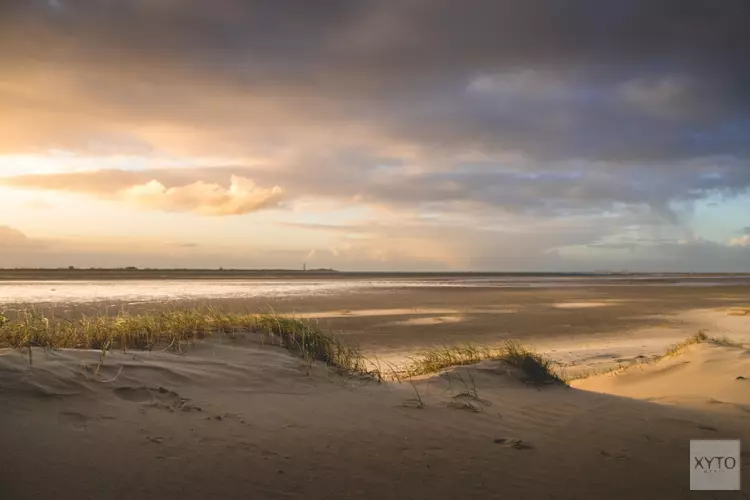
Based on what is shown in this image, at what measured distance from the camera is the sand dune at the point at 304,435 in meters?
3.88

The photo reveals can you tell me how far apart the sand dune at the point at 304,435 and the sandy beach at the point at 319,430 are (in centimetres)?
2

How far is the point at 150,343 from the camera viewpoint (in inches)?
295

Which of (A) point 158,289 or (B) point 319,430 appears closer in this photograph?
(B) point 319,430

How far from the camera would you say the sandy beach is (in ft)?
12.8

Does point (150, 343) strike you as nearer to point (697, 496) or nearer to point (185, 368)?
point (185, 368)

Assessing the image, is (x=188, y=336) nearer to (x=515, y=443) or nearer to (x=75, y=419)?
(x=75, y=419)

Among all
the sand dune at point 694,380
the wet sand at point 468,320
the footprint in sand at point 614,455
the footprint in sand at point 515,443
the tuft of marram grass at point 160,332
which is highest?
the tuft of marram grass at point 160,332

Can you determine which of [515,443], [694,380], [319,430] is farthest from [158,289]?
[515,443]

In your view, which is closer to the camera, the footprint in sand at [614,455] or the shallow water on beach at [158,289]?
the footprint in sand at [614,455]

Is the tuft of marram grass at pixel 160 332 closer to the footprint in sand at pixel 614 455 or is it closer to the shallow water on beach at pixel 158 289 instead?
the footprint in sand at pixel 614 455

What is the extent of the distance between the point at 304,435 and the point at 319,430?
0.64ft

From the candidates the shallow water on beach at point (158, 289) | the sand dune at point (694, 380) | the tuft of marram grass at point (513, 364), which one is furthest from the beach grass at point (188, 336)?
the shallow water on beach at point (158, 289)

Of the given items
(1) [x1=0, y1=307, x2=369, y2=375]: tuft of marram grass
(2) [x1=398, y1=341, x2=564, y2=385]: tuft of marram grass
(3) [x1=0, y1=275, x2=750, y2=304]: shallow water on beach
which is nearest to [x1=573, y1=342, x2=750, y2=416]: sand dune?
(2) [x1=398, y1=341, x2=564, y2=385]: tuft of marram grass

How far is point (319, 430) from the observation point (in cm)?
494
